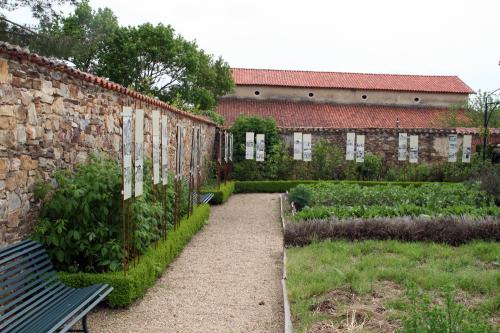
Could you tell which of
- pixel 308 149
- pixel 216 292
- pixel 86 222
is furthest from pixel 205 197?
pixel 86 222

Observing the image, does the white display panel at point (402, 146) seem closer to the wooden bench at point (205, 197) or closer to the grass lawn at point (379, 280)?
the wooden bench at point (205, 197)

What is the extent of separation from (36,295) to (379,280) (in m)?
3.80

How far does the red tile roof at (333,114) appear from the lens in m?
30.4

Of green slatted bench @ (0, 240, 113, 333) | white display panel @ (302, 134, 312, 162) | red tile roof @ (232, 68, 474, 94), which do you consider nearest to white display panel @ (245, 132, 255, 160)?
white display panel @ (302, 134, 312, 162)

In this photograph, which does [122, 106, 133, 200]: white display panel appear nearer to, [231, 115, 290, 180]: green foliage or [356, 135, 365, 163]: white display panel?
[231, 115, 290, 180]: green foliage

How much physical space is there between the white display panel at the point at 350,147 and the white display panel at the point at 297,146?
5.50ft

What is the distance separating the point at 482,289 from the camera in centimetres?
577

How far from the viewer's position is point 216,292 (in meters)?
6.20

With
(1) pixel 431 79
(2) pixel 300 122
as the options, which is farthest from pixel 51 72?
(1) pixel 431 79

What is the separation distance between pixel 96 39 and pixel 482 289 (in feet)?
63.7

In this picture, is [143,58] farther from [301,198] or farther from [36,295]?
[36,295]

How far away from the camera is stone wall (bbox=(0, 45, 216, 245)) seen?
4.62 metres

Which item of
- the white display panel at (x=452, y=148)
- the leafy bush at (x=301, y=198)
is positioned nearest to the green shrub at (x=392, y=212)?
the leafy bush at (x=301, y=198)

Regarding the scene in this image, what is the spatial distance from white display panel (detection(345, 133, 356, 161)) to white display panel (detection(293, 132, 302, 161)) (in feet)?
5.50
